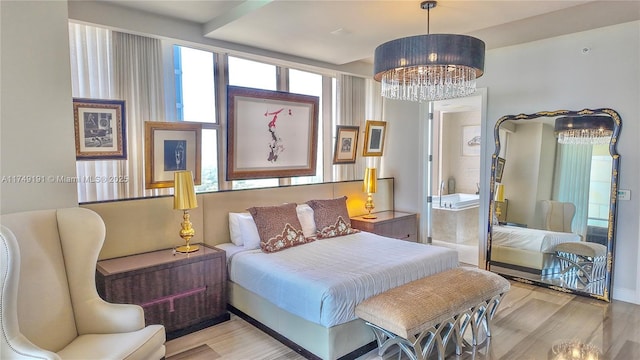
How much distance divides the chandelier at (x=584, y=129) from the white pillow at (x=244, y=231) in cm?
350

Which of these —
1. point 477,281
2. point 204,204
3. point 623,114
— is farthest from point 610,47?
point 204,204

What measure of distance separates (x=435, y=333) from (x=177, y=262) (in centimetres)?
207

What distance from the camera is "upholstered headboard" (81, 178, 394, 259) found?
317 cm

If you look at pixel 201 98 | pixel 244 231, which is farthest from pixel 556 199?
pixel 201 98

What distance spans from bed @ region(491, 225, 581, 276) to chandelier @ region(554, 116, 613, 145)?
3.43ft

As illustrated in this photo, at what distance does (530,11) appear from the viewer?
3.00 m

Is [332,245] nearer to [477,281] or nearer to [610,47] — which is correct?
[477,281]

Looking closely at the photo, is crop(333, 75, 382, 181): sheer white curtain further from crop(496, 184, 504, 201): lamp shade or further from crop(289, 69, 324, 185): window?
crop(496, 184, 504, 201): lamp shade

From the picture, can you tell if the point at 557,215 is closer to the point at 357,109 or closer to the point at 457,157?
the point at 357,109

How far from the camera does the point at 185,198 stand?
10.7ft

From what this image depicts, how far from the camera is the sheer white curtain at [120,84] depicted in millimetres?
3207

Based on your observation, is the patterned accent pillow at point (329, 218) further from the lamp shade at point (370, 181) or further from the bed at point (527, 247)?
the bed at point (527, 247)

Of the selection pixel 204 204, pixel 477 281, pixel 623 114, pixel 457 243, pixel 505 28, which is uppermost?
pixel 505 28

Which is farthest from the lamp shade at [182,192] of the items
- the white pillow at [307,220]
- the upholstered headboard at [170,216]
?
the white pillow at [307,220]
